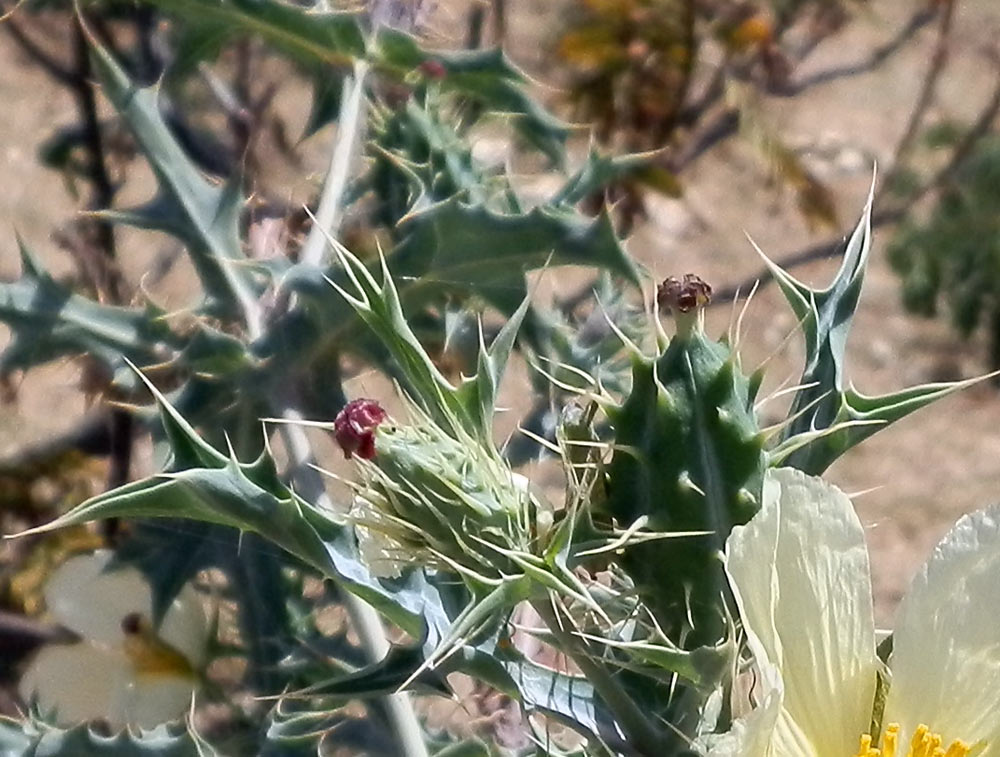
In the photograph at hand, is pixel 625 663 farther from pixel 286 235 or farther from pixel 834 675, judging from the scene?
pixel 286 235

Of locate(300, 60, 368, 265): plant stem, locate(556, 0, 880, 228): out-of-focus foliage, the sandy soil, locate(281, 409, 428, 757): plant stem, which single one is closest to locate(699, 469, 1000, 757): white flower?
locate(281, 409, 428, 757): plant stem

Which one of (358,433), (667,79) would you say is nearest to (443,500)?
(358,433)

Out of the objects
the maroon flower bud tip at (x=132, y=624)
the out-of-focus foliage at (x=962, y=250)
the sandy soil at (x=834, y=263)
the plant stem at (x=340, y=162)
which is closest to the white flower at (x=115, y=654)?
the maroon flower bud tip at (x=132, y=624)

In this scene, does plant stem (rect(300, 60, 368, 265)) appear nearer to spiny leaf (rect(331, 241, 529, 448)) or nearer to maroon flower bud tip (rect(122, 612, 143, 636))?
maroon flower bud tip (rect(122, 612, 143, 636))

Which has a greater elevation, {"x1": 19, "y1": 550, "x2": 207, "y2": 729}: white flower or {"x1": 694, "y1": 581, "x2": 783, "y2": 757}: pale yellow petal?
{"x1": 694, "y1": 581, "x2": 783, "y2": 757}: pale yellow petal

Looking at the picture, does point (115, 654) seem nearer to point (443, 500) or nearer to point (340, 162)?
point (340, 162)

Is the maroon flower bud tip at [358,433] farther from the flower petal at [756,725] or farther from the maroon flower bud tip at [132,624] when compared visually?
the maroon flower bud tip at [132,624]

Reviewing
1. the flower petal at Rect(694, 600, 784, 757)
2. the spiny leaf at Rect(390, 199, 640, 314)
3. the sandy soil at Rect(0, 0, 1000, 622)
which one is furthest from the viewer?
the sandy soil at Rect(0, 0, 1000, 622)
